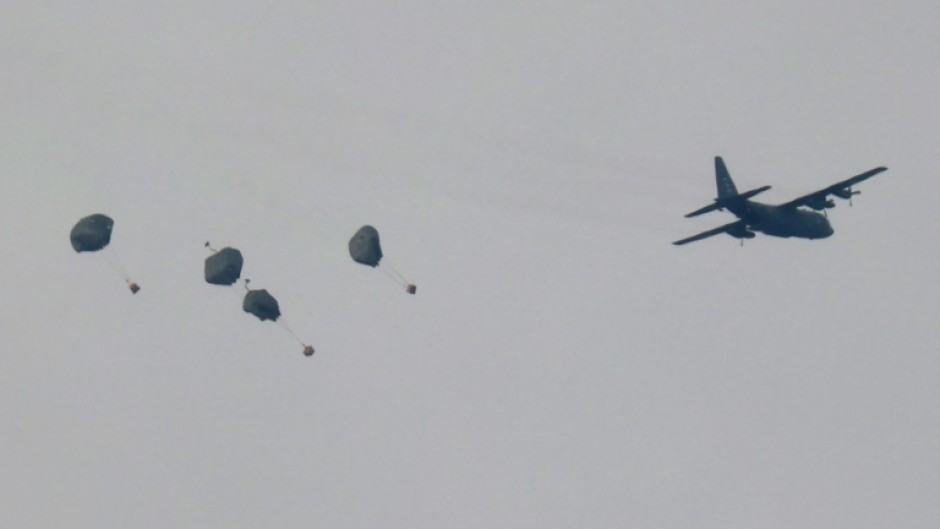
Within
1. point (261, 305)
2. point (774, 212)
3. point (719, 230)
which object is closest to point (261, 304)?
point (261, 305)

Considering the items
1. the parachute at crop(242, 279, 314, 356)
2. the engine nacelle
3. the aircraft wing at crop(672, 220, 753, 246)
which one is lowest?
the parachute at crop(242, 279, 314, 356)

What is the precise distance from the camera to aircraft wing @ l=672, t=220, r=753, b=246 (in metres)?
58.8

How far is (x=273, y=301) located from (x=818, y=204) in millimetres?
34421

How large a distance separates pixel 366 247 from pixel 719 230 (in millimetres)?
24110

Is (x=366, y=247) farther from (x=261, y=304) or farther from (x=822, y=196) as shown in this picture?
(x=822, y=196)

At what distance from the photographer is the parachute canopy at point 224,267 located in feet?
167

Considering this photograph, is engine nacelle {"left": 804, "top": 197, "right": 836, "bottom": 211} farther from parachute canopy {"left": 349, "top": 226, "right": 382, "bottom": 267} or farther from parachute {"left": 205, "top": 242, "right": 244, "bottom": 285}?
parachute {"left": 205, "top": 242, "right": 244, "bottom": 285}

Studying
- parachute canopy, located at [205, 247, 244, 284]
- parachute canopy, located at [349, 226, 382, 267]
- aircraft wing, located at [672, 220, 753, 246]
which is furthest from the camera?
aircraft wing, located at [672, 220, 753, 246]

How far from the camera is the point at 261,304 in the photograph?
51219mm

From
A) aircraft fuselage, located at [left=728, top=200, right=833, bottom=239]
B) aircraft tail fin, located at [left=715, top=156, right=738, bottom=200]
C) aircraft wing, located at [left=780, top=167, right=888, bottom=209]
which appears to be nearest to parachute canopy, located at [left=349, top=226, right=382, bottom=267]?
aircraft fuselage, located at [left=728, top=200, right=833, bottom=239]

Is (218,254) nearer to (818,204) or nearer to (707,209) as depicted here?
(707,209)

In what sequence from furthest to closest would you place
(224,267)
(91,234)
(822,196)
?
(822,196) → (91,234) → (224,267)

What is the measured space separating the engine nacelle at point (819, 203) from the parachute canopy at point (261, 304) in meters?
33.8

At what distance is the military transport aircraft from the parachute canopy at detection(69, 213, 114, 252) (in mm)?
34661
